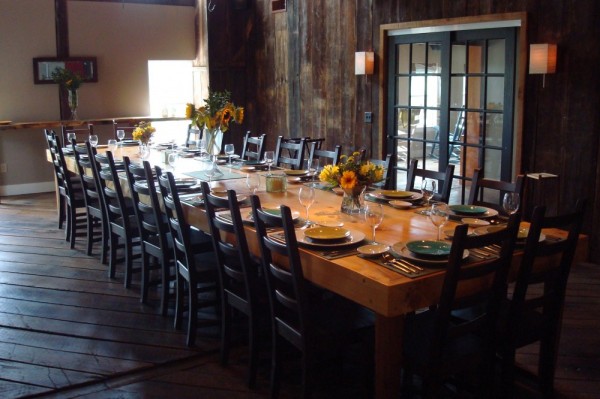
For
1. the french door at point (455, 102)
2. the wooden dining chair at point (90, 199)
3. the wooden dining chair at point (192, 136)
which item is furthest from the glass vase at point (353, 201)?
the wooden dining chair at point (192, 136)

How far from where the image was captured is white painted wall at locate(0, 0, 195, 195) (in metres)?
8.80

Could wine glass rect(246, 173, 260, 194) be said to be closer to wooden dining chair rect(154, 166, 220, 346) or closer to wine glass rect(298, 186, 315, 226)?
wooden dining chair rect(154, 166, 220, 346)

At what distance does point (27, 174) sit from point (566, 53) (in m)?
7.05

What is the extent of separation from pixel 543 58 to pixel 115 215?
3743 mm

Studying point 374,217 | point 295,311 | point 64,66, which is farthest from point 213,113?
point 64,66

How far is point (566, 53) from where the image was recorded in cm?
553

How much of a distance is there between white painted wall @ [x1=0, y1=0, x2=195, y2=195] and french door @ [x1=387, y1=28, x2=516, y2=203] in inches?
159

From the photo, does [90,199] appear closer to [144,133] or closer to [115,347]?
[144,133]

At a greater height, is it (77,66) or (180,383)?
(77,66)

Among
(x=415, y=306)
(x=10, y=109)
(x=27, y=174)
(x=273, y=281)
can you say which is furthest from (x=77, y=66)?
(x=415, y=306)

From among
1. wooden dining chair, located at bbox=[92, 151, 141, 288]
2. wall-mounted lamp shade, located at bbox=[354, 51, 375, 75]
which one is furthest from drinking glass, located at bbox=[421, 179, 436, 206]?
wall-mounted lamp shade, located at bbox=[354, 51, 375, 75]

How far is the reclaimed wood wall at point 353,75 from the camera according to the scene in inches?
217

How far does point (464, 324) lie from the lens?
2.73 m

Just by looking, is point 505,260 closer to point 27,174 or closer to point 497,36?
point 497,36
